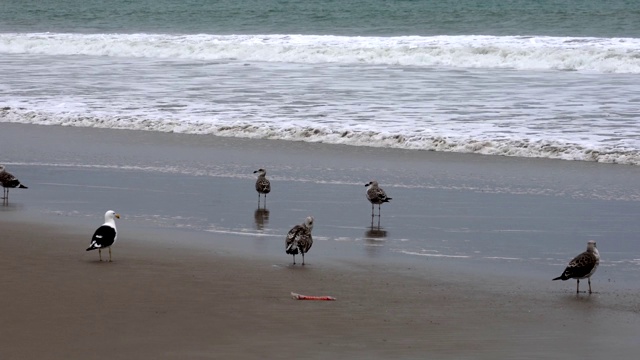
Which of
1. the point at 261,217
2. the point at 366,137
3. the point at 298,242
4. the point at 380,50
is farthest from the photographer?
the point at 380,50

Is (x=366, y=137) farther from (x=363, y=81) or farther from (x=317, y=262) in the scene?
(x=363, y=81)

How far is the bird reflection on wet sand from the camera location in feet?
37.6

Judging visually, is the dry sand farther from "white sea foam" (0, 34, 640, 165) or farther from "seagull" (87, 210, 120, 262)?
"white sea foam" (0, 34, 640, 165)

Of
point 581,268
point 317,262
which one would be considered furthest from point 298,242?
point 581,268

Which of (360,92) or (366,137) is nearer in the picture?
(366,137)

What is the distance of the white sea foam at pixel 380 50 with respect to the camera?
3119 cm

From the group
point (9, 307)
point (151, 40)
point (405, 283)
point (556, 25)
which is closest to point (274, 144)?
point (405, 283)

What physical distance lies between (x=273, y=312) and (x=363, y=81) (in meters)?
18.6

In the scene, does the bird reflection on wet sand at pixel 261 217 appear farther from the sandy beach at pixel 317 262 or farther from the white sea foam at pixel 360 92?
the white sea foam at pixel 360 92

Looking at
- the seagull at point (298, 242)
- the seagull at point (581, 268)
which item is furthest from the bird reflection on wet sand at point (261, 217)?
the seagull at point (581, 268)

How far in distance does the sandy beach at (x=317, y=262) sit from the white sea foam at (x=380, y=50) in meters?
15.9

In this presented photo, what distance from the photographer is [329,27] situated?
162 feet

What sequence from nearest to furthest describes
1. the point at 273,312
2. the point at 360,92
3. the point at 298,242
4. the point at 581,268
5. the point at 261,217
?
the point at 273,312 → the point at 581,268 → the point at 298,242 → the point at 261,217 → the point at 360,92

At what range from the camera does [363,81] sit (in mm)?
26156
